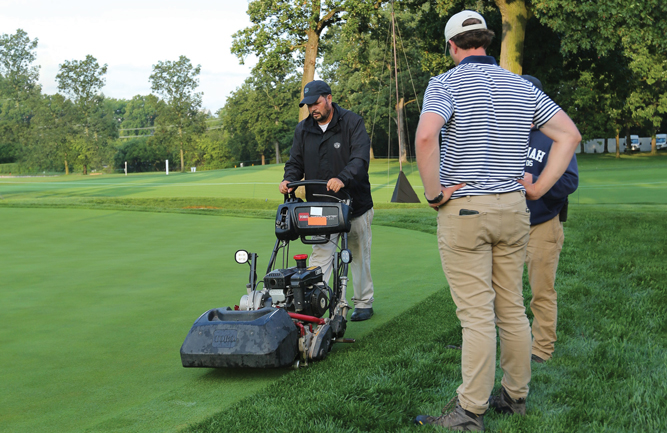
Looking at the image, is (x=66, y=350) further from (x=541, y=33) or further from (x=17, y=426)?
(x=541, y=33)

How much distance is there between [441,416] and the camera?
3.04 meters

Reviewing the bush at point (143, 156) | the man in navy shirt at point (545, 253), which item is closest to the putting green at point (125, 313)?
the man in navy shirt at point (545, 253)

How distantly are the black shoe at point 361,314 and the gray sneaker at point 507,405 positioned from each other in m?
2.20

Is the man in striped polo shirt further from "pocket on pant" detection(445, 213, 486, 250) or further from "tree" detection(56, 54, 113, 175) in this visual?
"tree" detection(56, 54, 113, 175)

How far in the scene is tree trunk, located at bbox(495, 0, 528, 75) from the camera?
1923 cm

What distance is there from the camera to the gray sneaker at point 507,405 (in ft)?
10.4

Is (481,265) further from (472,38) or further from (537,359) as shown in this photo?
(537,359)

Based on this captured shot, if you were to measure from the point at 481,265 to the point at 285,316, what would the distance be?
139cm

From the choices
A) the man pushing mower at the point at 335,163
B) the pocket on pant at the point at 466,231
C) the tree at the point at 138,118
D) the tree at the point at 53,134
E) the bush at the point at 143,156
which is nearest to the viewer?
the pocket on pant at the point at 466,231

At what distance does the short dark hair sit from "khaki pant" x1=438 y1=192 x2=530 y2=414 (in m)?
0.69

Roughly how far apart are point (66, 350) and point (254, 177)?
121ft

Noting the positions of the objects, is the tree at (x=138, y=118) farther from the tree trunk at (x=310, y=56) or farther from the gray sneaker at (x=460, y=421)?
the gray sneaker at (x=460, y=421)

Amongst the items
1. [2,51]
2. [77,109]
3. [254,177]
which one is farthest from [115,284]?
[2,51]

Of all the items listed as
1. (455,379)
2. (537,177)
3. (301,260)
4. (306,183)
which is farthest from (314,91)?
(455,379)
